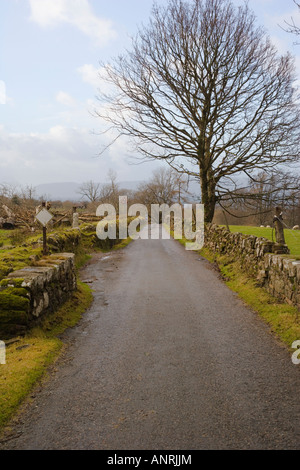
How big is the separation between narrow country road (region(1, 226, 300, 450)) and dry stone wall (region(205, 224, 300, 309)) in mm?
927

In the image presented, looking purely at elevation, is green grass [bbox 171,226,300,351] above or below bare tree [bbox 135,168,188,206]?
below

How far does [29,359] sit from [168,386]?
2049 millimetres

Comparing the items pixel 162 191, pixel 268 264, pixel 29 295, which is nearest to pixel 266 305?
pixel 268 264

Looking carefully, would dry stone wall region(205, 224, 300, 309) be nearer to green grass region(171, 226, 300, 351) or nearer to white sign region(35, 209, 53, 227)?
green grass region(171, 226, 300, 351)

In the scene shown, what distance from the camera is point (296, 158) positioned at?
17547 mm

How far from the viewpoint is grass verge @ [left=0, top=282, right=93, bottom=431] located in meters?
3.80

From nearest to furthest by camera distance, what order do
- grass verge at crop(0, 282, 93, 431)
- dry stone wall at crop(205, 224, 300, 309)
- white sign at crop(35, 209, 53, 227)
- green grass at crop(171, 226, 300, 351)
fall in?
grass verge at crop(0, 282, 93, 431) < green grass at crop(171, 226, 300, 351) < dry stone wall at crop(205, 224, 300, 309) < white sign at crop(35, 209, 53, 227)

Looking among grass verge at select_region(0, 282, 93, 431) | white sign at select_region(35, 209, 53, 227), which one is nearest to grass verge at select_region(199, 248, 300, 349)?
grass verge at select_region(0, 282, 93, 431)

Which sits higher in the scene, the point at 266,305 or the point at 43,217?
the point at 43,217

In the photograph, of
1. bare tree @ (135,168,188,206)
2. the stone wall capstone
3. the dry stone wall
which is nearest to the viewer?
the stone wall capstone

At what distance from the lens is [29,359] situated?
475 centimetres

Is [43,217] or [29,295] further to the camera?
[43,217]

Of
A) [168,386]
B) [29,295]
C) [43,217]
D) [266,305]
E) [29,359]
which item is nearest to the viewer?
[168,386]

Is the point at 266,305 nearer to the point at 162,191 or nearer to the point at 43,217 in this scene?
the point at 43,217
